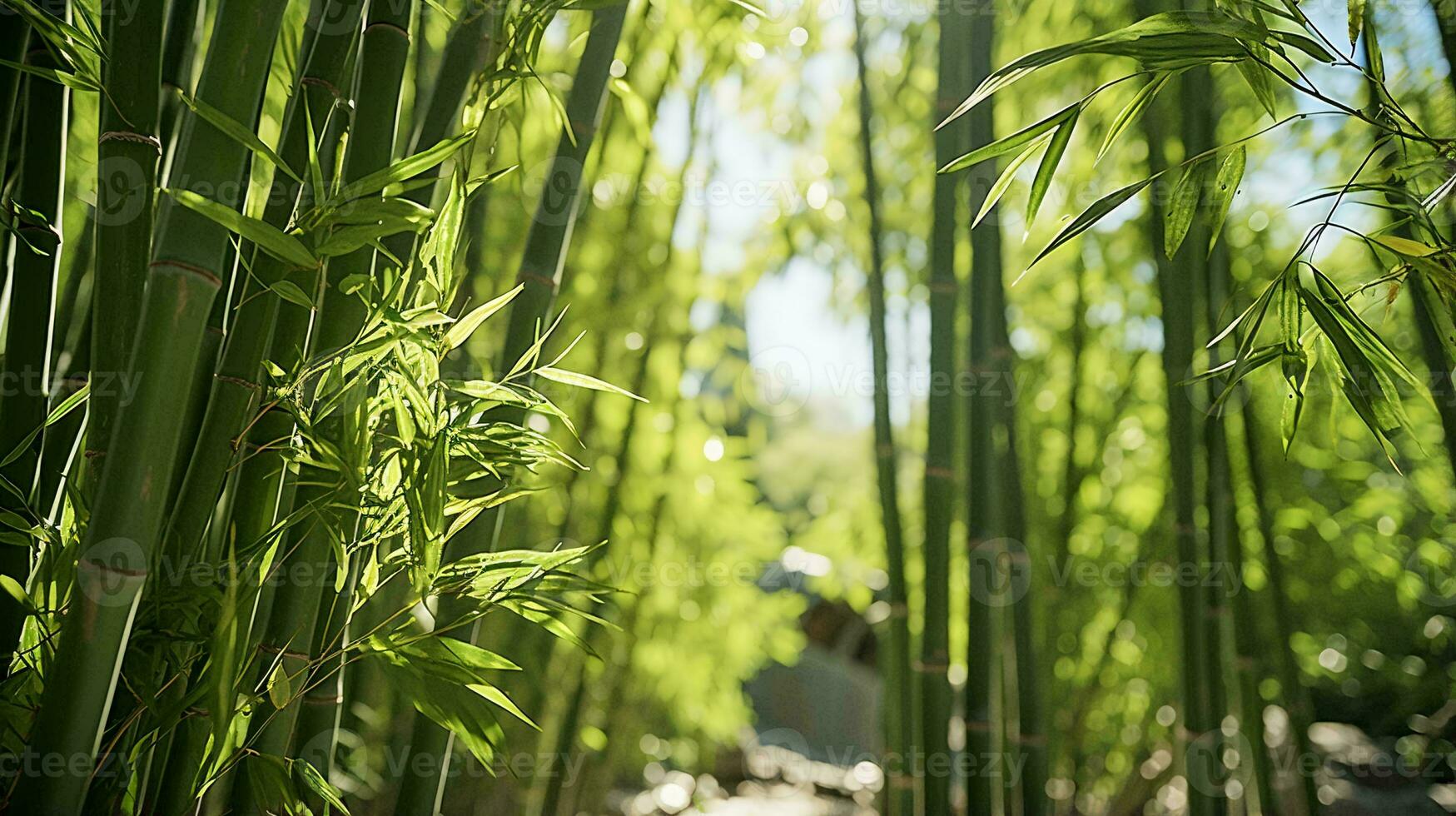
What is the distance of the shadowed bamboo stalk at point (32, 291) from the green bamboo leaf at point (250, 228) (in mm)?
300

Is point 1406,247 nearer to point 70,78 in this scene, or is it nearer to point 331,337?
point 331,337

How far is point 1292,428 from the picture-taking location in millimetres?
718

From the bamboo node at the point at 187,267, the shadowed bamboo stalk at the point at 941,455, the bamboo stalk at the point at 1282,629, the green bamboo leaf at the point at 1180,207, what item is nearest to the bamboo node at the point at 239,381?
the bamboo node at the point at 187,267

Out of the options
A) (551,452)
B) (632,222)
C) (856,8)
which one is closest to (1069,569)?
(632,222)

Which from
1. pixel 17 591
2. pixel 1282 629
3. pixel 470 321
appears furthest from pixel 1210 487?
pixel 17 591

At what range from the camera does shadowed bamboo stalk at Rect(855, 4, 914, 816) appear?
1362 millimetres

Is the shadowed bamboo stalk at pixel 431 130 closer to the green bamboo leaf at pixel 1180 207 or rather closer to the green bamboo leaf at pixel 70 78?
the green bamboo leaf at pixel 70 78

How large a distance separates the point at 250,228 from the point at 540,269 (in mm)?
402

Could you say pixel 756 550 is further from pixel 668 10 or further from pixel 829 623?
pixel 829 623

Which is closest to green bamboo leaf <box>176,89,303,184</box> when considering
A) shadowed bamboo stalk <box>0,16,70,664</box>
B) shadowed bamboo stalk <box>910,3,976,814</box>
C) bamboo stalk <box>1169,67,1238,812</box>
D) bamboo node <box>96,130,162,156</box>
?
bamboo node <box>96,130,162,156</box>

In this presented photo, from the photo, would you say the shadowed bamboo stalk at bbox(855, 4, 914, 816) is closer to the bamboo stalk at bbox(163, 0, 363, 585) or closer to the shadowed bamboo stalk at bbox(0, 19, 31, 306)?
the bamboo stalk at bbox(163, 0, 363, 585)

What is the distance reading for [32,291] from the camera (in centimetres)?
76

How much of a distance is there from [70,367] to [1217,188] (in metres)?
0.93

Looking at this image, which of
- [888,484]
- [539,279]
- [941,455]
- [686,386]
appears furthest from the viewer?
[686,386]
